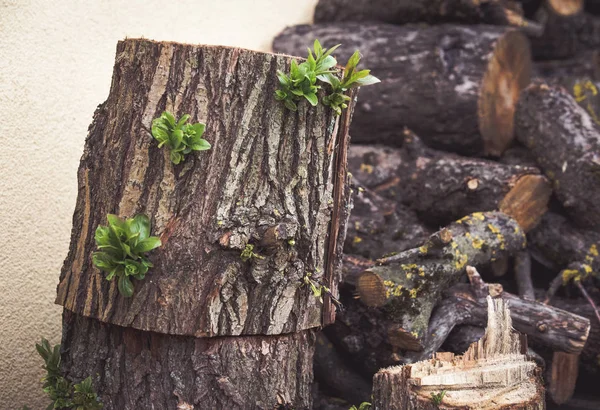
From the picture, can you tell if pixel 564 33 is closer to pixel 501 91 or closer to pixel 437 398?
Result: pixel 501 91

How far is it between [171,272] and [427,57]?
89.2 inches

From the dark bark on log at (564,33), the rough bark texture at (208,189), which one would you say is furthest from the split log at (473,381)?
the dark bark on log at (564,33)

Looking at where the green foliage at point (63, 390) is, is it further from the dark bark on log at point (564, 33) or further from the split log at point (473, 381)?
the dark bark on log at point (564, 33)

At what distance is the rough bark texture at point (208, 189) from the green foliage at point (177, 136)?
48 mm

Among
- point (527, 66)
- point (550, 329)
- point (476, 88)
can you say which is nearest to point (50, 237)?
point (550, 329)

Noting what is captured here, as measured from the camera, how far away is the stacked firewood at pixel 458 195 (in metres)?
2.70

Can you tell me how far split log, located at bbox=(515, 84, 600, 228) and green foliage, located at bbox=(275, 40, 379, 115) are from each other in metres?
1.52

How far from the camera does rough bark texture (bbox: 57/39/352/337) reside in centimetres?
204

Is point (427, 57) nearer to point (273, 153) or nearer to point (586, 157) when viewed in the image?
point (586, 157)

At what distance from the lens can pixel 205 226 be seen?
80.1 inches

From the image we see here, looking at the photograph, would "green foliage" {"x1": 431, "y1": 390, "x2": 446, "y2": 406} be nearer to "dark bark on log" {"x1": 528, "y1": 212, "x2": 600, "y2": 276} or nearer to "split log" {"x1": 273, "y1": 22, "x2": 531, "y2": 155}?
"dark bark on log" {"x1": 528, "y1": 212, "x2": 600, "y2": 276}

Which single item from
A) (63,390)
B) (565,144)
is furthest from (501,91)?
(63,390)

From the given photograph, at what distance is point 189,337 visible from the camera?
6.88 feet

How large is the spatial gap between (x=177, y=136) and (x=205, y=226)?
0.28 metres
